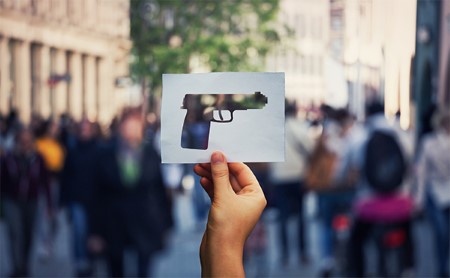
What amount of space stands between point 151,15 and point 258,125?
7.42 m

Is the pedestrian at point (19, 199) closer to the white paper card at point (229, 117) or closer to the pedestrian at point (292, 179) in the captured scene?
the pedestrian at point (292, 179)

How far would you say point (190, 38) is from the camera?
→ 10148 millimetres

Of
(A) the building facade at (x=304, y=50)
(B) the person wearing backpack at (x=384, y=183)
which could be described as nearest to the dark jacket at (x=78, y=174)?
(A) the building facade at (x=304, y=50)

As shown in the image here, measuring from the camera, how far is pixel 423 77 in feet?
60.7

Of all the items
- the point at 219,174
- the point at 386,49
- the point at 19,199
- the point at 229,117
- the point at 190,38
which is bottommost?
the point at 19,199

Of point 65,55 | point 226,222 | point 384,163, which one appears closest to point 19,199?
point 384,163

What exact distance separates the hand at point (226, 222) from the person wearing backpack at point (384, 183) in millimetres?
7295

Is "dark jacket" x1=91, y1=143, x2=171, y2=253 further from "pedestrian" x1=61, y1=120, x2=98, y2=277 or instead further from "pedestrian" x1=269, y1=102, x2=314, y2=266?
"pedestrian" x1=269, y1=102, x2=314, y2=266

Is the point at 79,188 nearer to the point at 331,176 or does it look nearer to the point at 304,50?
the point at 331,176

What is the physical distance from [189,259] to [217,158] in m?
10.4

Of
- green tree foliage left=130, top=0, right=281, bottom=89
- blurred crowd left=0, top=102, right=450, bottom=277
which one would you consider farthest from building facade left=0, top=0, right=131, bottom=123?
blurred crowd left=0, top=102, right=450, bottom=277

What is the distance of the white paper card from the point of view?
2.71 m

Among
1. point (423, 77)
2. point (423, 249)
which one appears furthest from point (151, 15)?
point (423, 77)

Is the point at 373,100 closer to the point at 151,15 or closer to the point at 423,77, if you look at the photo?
the point at 151,15
